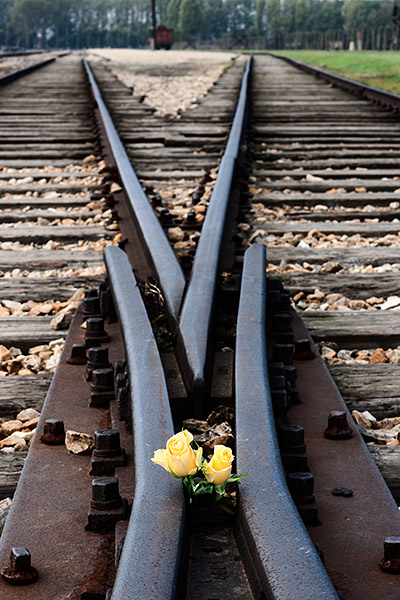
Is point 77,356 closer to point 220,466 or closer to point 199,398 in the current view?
point 199,398

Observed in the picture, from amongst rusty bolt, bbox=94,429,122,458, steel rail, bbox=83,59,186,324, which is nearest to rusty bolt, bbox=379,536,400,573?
rusty bolt, bbox=94,429,122,458

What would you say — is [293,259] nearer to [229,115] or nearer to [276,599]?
[276,599]

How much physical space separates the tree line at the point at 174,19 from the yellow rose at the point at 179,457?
106m

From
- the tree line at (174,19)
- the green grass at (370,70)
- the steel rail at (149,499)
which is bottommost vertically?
the steel rail at (149,499)

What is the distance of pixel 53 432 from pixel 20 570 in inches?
18.8

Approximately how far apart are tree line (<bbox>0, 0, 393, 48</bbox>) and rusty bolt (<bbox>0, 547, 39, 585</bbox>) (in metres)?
106

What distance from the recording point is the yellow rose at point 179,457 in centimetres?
121

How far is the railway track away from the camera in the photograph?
1160mm

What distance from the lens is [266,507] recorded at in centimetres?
118

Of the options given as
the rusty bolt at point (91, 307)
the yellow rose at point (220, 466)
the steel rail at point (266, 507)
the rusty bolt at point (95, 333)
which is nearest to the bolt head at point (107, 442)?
the steel rail at point (266, 507)

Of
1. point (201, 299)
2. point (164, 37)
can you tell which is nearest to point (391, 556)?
point (201, 299)

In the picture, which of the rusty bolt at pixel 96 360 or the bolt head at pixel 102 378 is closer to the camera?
the bolt head at pixel 102 378

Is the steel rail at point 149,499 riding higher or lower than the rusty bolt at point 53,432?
higher

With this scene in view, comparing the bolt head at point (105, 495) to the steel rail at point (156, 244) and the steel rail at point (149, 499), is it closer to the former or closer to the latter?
the steel rail at point (149, 499)
